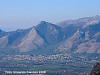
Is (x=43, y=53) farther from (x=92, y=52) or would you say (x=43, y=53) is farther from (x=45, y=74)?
(x=45, y=74)

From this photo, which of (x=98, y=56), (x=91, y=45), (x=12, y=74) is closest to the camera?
(x=12, y=74)

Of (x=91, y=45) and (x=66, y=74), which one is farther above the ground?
(x=91, y=45)

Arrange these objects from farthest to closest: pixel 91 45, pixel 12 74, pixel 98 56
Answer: pixel 91 45, pixel 98 56, pixel 12 74

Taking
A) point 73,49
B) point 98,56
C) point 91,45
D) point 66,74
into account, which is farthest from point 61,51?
point 66,74

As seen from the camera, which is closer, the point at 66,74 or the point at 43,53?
the point at 66,74

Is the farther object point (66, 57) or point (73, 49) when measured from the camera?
point (73, 49)

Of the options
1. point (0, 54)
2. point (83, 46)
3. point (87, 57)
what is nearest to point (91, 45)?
point (83, 46)

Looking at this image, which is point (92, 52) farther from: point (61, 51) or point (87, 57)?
point (61, 51)

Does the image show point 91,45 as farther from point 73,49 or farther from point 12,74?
point 12,74
